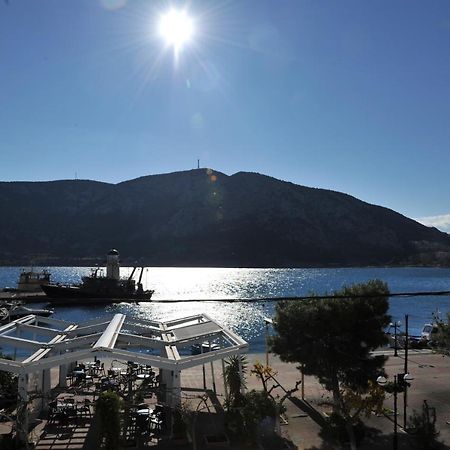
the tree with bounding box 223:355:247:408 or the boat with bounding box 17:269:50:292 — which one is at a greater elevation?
the tree with bounding box 223:355:247:408

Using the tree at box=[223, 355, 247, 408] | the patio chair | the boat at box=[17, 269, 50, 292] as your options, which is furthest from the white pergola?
the boat at box=[17, 269, 50, 292]

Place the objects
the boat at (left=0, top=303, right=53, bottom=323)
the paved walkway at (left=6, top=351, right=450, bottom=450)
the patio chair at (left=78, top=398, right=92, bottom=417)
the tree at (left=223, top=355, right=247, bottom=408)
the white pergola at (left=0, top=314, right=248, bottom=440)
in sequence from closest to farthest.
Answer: the white pergola at (left=0, top=314, right=248, bottom=440)
the paved walkway at (left=6, top=351, right=450, bottom=450)
the tree at (left=223, top=355, right=247, bottom=408)
the patio chair at (left=78, top=398, right=92, bottom=417)
the boat at (left=0, top=303, right=53, bottom=323)

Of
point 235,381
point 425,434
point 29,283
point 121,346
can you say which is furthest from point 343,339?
point 29,283

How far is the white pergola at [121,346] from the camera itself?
17.2m

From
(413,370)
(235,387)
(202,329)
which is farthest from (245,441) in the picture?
(413,370)

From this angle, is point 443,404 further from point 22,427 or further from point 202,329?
point 22,427

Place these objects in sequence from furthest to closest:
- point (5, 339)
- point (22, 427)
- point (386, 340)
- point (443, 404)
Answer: point (443, 404)
point (5, 339)
point (386, 340)
point (22, 427)

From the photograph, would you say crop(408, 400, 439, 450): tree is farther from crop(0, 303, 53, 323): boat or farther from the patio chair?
crop(0, 303, 53, 323): boat

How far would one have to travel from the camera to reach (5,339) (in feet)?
67.1

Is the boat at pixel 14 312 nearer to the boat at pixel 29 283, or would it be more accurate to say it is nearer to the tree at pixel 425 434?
the boat at pixel 29 283

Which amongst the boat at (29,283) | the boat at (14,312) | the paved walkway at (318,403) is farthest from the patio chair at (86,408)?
the boat at (29,283)

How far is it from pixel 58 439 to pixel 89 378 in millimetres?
7846

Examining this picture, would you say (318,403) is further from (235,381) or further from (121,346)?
(121,346)

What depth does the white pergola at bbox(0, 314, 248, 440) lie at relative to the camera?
17.2 meters
